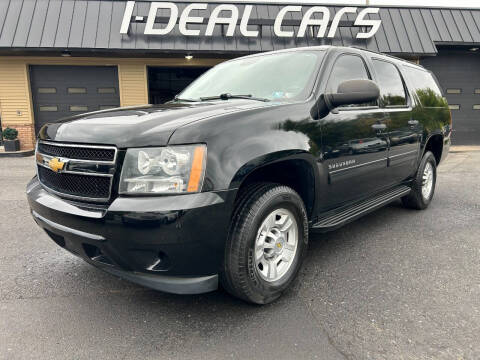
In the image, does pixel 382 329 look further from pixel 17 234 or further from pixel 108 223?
pixel 17 234

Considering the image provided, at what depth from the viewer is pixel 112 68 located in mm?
13125

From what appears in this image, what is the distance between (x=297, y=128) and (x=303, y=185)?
475 mm

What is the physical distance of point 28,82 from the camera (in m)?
12.7

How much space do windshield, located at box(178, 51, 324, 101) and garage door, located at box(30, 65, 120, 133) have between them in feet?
34.9

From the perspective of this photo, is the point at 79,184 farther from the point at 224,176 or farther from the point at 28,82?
the point at 28,82

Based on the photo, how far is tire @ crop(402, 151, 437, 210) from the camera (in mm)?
4680

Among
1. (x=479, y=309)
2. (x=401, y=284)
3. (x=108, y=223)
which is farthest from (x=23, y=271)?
(x=479, y=309)

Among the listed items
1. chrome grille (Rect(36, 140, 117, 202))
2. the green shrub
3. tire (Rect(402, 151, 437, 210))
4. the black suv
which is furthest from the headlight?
the green shrub

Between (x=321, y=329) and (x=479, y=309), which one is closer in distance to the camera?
(x=321, y=329)

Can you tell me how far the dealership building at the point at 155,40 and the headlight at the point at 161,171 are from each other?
34.6 feet

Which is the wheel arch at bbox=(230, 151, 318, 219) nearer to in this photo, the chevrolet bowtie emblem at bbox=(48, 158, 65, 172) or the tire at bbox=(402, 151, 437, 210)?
Answer: the chevrolet bowtie emblem at bbox=(48, 158, 65, 172)

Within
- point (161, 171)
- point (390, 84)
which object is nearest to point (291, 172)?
point (161, 171)

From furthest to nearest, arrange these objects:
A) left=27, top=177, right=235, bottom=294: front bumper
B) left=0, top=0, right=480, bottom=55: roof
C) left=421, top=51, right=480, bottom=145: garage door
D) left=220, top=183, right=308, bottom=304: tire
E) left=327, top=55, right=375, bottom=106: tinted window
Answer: left=421, top=51, right=480, bottom=145: garage door
left=0, top=0, right=480, bottom=55: roof
left=327, top=55, right=375, bottom=106: tinted window
left=220, top=183, right=308, bottom=304: tire
left=27, top=177, right=235, bottom=294: front bumper

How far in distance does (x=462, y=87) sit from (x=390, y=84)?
12.8m
